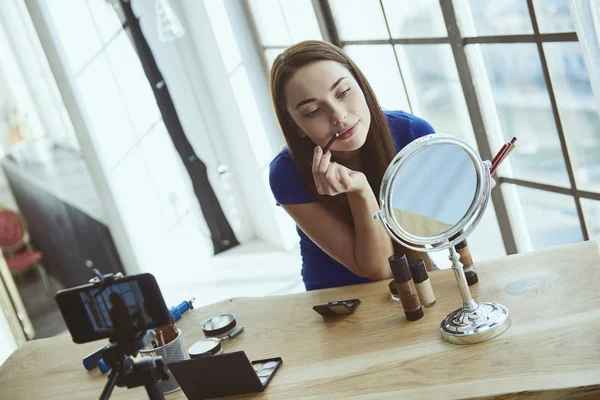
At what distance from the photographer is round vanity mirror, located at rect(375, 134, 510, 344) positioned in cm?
150

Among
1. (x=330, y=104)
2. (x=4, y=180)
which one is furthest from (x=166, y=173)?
(x=330, y=104)

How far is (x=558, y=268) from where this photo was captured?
1636mm

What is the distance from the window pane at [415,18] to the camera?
2842 mm

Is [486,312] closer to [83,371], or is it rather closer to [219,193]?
[83,371]

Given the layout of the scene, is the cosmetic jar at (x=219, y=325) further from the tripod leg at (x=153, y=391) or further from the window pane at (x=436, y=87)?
the window pane at (x=436, y=87)

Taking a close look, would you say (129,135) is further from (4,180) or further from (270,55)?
(270,55)

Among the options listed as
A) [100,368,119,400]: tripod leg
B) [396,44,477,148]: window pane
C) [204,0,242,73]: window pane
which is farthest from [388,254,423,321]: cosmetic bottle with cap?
[204,0,242,73]: window pane

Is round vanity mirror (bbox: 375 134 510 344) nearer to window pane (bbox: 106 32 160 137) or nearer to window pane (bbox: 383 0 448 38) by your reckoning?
window pane (bbox: 383 0 448 38)

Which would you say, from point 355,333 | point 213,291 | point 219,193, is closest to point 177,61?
point 219,193

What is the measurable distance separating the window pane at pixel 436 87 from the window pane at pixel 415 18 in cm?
5

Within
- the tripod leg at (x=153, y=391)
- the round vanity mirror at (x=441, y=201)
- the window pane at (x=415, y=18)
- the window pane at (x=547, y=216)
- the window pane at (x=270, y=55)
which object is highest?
the window pane at (x=270, y=55)

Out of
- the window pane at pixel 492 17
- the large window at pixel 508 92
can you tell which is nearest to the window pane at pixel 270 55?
the large window at pixel 508 92

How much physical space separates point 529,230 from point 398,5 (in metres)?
1.02

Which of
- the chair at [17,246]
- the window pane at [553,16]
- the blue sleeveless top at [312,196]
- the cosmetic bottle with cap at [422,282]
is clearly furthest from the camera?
the chair at [17,246]
